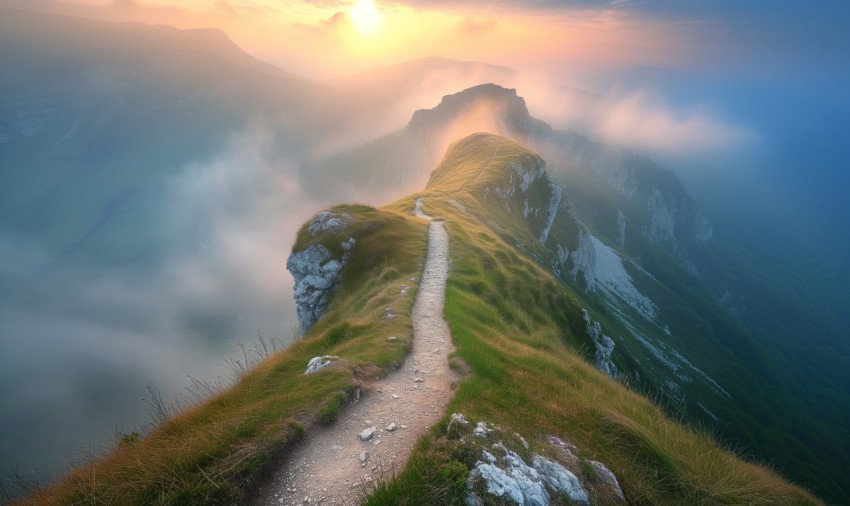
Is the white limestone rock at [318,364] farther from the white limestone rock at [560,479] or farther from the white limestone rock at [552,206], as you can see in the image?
the white limestone rock at [552,206]

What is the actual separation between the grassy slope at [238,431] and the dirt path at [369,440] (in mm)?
541

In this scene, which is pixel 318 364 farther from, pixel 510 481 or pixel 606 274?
pixel 606 274

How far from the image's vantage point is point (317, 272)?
35875mm

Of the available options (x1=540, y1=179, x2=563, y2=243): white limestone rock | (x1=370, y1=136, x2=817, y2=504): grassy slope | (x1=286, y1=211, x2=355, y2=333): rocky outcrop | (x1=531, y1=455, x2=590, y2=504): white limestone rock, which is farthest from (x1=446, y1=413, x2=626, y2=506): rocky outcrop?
(x1=540, y1=179, x2=563, y2=243): white limestone rock

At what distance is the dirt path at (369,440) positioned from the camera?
9477 mm

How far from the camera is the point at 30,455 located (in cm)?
13538

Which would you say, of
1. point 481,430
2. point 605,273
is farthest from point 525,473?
point 605,273

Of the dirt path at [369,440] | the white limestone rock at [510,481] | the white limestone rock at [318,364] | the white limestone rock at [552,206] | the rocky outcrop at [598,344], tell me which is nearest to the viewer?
the white limestone rock at [510,481]

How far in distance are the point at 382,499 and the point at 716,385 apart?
612ft

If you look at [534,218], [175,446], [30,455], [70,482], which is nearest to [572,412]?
[175,446]

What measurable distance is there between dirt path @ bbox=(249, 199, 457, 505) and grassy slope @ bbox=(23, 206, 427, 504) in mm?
541

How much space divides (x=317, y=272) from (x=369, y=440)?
26.3m

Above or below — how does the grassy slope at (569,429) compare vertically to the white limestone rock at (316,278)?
above

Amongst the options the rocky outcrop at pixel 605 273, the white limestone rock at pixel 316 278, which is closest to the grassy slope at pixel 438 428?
the white limestone rock at pixel 316 278
